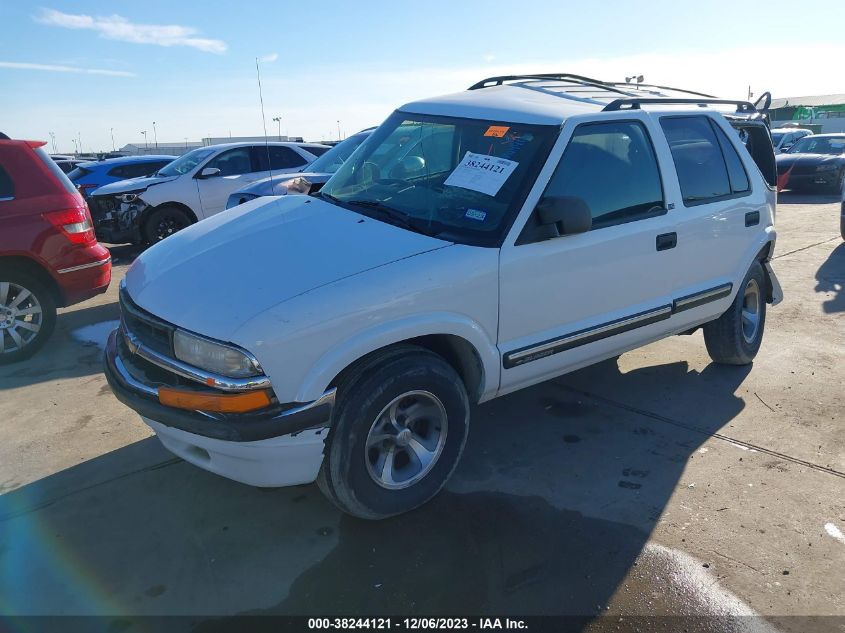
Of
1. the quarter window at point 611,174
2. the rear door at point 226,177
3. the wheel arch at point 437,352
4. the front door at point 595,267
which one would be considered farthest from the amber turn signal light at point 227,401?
the rear door at point 226,177

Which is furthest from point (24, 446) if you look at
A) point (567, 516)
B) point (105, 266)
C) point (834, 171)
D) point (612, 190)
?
point (834, 171)

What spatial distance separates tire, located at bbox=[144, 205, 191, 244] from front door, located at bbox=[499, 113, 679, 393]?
7997 millimetres

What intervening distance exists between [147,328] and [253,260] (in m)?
0.59

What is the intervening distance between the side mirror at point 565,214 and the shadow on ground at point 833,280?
14.7 ft

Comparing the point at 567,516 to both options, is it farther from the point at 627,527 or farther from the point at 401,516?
the point at 401,516

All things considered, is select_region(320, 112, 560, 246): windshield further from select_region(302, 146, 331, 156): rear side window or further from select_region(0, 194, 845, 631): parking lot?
select_region(302, 146, 331, 156): rear side window

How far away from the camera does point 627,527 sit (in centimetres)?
321

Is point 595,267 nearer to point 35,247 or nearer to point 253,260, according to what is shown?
point 253,260

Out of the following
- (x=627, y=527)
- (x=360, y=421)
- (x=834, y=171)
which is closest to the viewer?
(x=360, y=421)

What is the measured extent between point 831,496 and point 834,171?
1543 centimetres

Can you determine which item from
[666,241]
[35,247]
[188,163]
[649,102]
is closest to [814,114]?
[188,163]

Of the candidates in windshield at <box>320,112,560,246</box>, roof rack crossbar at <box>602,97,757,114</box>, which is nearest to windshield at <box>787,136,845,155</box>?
roof rack crossbar at <box>602,97,757,114</box>

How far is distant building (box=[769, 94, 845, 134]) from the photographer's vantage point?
46.3 m

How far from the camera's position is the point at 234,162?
34.4 ft
